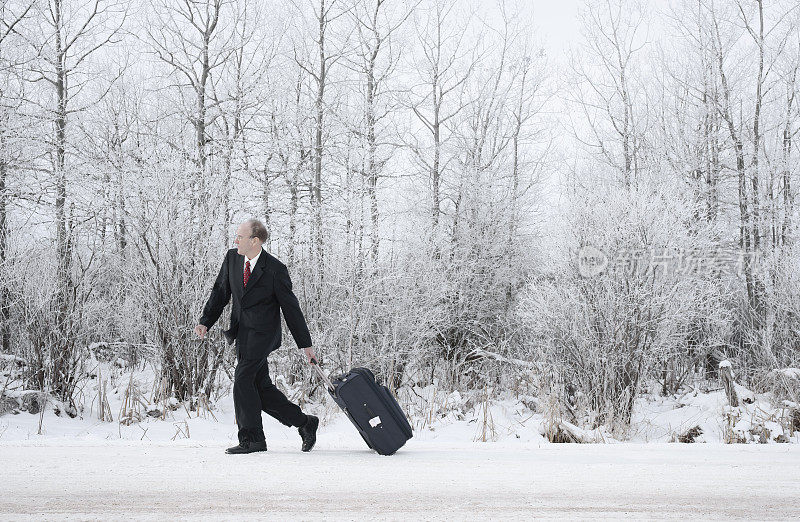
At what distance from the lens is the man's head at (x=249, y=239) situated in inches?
158

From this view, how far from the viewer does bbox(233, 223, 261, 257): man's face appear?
4.02 m

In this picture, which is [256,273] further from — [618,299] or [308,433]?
[618,299]

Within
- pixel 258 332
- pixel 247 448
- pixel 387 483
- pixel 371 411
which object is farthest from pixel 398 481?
pixel 258 332

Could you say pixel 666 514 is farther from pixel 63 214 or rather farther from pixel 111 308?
pixel 63 214

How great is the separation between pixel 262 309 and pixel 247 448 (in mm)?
941

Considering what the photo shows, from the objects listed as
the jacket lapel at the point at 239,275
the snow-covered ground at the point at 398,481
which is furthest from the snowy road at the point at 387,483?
the jacket lapel at the point at 239,275

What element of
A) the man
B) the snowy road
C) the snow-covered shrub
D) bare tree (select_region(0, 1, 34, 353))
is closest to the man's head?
the man

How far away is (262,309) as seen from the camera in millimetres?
4004

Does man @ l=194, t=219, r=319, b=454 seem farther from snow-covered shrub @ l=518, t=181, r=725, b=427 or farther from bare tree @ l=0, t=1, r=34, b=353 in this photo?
bare tree @ l=0, t=1, r=34, b=353

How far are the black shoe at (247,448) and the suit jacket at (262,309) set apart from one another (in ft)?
1.93

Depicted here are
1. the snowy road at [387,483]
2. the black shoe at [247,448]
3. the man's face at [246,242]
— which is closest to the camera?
the snowy road at [387,483]

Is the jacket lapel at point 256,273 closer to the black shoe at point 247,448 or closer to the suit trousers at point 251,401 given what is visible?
the suit trousers at point 251,401

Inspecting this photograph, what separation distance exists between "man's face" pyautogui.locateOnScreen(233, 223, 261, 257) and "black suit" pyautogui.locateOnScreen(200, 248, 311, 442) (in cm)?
7

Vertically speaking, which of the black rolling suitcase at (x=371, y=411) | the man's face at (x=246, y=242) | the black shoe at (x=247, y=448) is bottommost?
the black shoe at (x=247, y=448)
